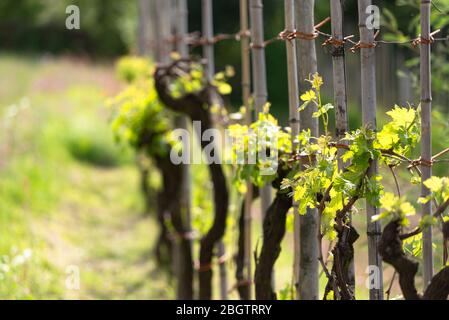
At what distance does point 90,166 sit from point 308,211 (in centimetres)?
795

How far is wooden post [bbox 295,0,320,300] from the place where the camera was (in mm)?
2541

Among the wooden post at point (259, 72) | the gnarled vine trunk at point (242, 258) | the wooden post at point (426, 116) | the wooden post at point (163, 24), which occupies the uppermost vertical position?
the wooden post at point (163, 24)

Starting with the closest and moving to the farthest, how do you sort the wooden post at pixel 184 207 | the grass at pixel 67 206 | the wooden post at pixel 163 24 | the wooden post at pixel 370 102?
the wooden post at pixel 370 102
the wooden post at pixel 184 207
the grass at pixel 67 206
the wooden post at pixel 163 24

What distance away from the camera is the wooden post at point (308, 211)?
254 centimetres

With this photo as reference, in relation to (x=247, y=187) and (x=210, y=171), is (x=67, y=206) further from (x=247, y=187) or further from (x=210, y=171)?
(x=247, y=187)

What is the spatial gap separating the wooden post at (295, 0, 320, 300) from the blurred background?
36 centimetres

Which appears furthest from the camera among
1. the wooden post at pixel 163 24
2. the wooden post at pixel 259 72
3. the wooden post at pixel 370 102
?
the wooden post at pixel 163 24

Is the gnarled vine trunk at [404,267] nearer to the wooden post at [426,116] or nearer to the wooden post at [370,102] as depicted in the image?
the wooden post at [426,116]

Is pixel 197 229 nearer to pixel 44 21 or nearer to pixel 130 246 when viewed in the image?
pixel 130 246

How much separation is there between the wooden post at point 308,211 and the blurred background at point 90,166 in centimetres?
36

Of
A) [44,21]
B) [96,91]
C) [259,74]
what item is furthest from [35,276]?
[44,21]

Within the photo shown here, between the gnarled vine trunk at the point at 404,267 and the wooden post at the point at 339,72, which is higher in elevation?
the wooden post at the point at 339,72

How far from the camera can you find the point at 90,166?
1036 cm

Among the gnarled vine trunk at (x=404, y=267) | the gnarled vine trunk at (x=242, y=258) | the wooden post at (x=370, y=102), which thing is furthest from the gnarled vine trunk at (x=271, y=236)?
the gnarled vine trunk at (x=404, y=267)
